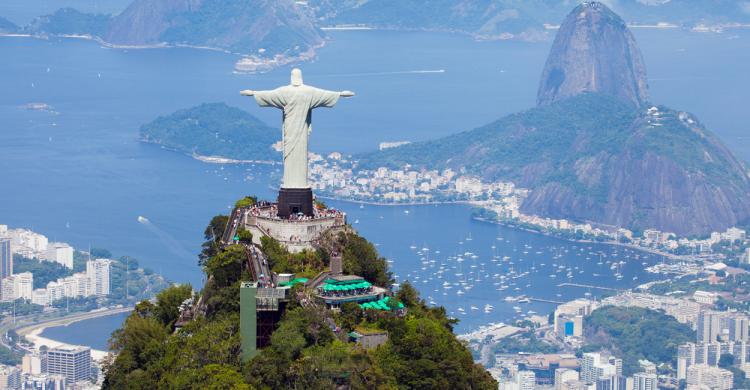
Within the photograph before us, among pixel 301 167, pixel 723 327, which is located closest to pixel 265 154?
pixel 723 327

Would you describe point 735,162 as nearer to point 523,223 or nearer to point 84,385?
point 523,223

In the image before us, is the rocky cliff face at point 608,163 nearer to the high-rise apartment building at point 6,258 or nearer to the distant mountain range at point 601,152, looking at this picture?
the distant mountain range at point 601,152

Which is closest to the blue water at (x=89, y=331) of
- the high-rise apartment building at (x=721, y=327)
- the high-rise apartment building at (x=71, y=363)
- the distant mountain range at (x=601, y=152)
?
the high-rise apartment building at (x=71, y=363)

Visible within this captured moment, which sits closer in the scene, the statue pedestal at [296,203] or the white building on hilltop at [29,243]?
the statue pedestal at [296,203]

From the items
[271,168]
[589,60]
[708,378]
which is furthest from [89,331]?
[589,60]

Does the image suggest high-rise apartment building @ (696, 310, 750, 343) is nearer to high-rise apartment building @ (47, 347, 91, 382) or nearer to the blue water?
the blue water
